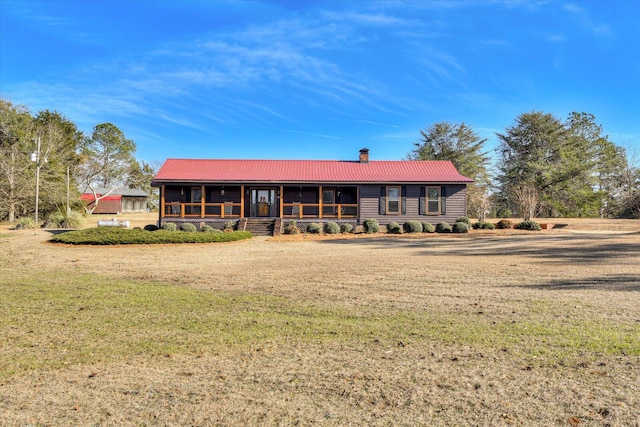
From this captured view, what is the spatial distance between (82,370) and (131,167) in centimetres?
5770

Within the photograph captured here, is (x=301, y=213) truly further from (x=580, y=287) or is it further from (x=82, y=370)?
(x=82, y=370)

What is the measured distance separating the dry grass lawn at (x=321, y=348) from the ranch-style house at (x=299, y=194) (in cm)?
1534

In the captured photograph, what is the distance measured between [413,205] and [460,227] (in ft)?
10.5

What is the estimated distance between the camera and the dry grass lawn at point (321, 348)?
11.7 ft

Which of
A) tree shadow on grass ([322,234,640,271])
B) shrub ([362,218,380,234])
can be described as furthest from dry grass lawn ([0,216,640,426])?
shrub ([362,218,380,234])

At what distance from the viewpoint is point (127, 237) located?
1852cm

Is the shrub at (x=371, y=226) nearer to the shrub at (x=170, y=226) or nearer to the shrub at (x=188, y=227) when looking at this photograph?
the shrub at (x=188, y=227)

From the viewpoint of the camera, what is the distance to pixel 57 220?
92.4ft

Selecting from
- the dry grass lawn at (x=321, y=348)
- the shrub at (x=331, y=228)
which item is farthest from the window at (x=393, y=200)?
the dry grass lawn at (x=321, y=348)

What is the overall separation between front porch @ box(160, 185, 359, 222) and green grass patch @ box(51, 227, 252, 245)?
6.39 m

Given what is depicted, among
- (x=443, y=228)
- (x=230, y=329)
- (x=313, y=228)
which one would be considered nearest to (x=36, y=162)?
(x=313, y=228)

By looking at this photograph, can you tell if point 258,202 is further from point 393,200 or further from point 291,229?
point 393,200

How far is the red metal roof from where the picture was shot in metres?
26.2

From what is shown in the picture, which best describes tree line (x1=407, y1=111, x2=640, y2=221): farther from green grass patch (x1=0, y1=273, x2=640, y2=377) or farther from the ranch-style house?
green grass patch (x1=0, y1=273, x2=640, y2=377)
